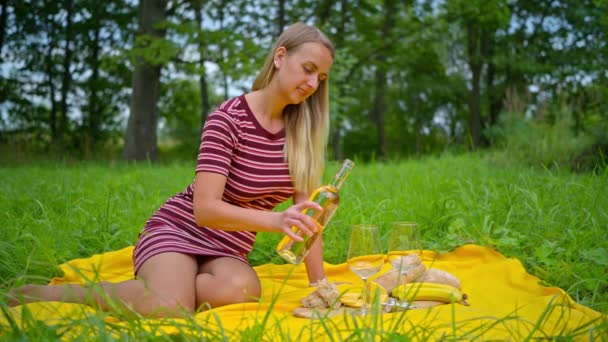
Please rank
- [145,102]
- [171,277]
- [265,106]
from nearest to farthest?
1. [171,277]
2. [265,106]
3. [145,102]

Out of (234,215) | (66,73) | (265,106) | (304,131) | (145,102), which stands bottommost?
(234,215)

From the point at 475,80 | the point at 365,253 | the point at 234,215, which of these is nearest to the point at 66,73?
the point at 475,80

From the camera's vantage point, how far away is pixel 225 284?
259 centimetres

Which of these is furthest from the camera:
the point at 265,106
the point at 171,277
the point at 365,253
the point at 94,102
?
the point at 94,102

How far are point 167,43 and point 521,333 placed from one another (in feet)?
30.6

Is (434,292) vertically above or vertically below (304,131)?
below

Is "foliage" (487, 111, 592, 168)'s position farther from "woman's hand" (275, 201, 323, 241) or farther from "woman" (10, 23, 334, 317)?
"woman's hand" (275, 201, 323, 241)

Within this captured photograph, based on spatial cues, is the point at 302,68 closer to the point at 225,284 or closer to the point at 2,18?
the point at 225,284

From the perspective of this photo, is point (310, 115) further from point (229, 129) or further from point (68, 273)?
point (68, 273)

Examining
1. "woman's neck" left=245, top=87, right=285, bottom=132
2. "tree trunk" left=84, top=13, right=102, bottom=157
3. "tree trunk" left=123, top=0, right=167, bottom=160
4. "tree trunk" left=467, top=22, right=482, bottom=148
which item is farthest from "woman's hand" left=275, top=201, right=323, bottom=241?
"tree trunk" left=84, top=13, right=102, bottom=157

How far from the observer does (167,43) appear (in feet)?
34.2

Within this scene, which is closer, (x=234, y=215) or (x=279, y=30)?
(x=234, y=215)

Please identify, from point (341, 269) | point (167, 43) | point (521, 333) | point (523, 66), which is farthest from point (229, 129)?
point (523, 66)

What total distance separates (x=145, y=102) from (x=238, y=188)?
8.91 metres
